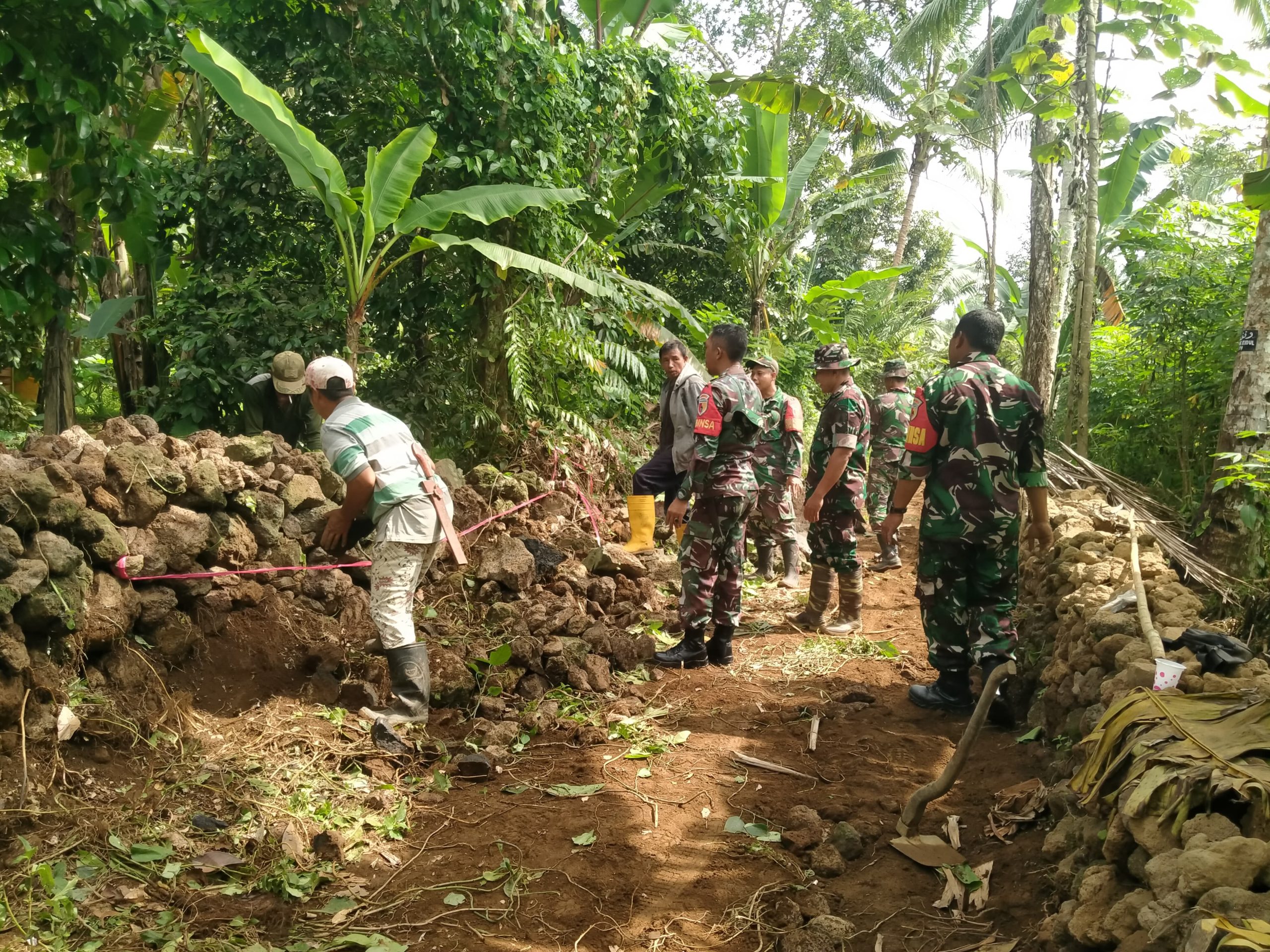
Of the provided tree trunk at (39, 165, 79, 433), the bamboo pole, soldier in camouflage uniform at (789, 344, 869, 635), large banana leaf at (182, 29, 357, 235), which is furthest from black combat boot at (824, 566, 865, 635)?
tree trunk at (39, 165, 79, 433)

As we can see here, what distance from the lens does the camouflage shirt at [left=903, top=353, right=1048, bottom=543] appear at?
4.86 meters

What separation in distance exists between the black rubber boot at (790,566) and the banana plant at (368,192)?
109 inches

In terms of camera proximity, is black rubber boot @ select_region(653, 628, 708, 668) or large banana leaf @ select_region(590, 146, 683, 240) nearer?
black rubber boot @ select_region(653, 628, 708, 668)

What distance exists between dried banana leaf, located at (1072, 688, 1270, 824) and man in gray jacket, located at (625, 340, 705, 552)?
3.67m

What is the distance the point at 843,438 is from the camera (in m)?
6.51

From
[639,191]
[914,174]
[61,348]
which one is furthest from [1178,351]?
[914,174]

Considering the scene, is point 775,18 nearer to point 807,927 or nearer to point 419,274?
point 419,274

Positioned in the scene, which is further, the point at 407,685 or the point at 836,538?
the point at 836,538

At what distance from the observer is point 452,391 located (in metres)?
8.35

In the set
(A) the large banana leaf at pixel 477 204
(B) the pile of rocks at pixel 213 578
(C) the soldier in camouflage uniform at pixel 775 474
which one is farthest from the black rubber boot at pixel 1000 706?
(A) the large banana leaf at pixel 477 204

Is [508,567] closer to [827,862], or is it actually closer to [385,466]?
[385,466]

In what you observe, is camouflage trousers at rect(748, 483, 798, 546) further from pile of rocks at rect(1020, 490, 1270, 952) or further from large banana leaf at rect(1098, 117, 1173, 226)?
large banana leaf at rect(1098, 117, 1173, 226)

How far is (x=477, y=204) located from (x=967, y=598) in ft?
14.9

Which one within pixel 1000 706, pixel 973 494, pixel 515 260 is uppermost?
pixel 515 260
